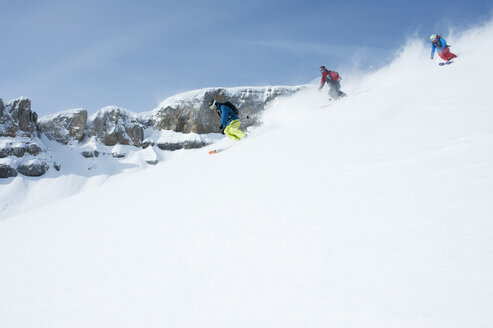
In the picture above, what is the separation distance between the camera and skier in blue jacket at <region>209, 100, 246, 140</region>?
1010 cm

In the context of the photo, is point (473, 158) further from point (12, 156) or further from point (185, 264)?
point (12, 156)

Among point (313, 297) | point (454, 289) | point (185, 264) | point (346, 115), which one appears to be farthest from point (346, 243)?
point (346, 115)

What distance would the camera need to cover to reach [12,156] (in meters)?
91.9

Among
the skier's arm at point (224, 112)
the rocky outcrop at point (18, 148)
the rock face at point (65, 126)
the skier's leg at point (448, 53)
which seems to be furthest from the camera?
the rock face at point (65, 126)

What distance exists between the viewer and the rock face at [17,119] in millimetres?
92125

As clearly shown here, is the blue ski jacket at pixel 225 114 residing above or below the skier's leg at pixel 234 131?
above

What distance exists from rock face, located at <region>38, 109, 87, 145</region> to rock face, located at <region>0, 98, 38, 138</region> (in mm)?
9330

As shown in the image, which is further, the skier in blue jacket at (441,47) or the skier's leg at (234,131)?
the skier in blue jacket at (441,47)

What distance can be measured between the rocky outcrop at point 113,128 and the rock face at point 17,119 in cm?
1979

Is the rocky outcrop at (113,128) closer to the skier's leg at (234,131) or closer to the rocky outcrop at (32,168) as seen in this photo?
the rocky outcrop at (32,168)

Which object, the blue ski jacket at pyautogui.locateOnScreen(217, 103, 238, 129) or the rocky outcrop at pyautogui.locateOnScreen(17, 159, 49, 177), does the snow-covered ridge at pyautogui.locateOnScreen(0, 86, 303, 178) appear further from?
the blue ski jacket at pyautogui.locateOnScreen(217, 103, 238, 129)

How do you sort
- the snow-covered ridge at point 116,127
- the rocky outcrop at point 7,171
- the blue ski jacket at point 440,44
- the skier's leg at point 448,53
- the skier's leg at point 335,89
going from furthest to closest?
1. the snow-covered ridge at point 116,127
2. the rocky outcrop at point 7,171
3. the skier's leg at point 335,89
4. the blue ski jacket at point 440,44
5. the skier's leg at point 448,53

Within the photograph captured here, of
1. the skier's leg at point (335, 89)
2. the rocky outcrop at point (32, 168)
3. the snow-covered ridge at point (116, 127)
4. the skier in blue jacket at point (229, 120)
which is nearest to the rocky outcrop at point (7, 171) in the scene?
the snow-covered ridge at point (116, 127)

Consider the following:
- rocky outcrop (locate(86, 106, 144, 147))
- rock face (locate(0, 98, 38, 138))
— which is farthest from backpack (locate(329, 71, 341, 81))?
rocky outcrop (locate(86, 106, 144, 147))
